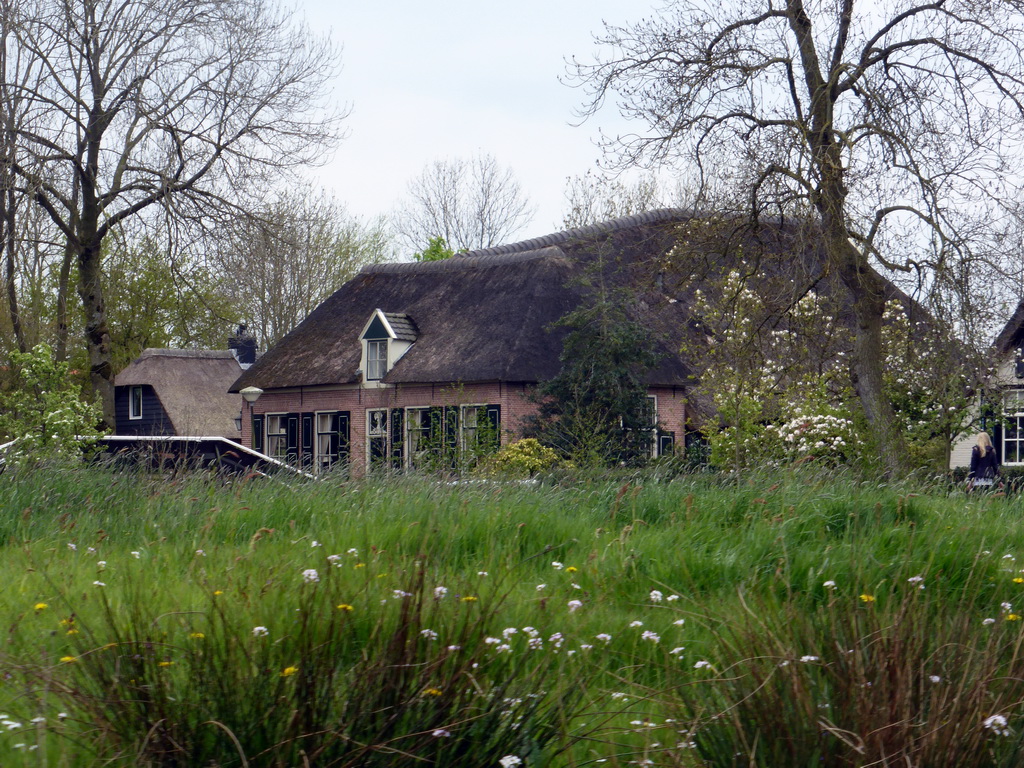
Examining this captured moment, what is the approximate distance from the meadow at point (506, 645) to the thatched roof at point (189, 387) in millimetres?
40960

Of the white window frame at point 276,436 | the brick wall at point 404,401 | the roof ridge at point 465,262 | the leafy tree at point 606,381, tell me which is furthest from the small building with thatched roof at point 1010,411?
the white window frame at point 276,436

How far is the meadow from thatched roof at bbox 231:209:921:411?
720 inches

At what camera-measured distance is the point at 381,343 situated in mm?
33312

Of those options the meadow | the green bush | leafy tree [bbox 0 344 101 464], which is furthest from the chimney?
the meadow

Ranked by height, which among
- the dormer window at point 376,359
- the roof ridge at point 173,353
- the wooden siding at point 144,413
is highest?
the roof ridge at point 173,353

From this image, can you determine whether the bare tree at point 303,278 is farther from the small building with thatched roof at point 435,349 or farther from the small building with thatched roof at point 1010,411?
the small building with thatched roof at point 1010,411

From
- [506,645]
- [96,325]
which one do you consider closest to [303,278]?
[96,325]

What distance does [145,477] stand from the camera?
838cm

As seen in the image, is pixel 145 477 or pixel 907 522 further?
pixel 145 477

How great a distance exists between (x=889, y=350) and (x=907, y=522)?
61.6ft

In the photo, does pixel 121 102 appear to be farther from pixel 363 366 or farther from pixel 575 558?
pixel 575 558

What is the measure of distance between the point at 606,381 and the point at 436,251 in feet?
97.3

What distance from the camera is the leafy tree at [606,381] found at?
21.7 meters

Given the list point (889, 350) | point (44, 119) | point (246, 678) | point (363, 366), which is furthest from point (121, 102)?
point (246, 678)
